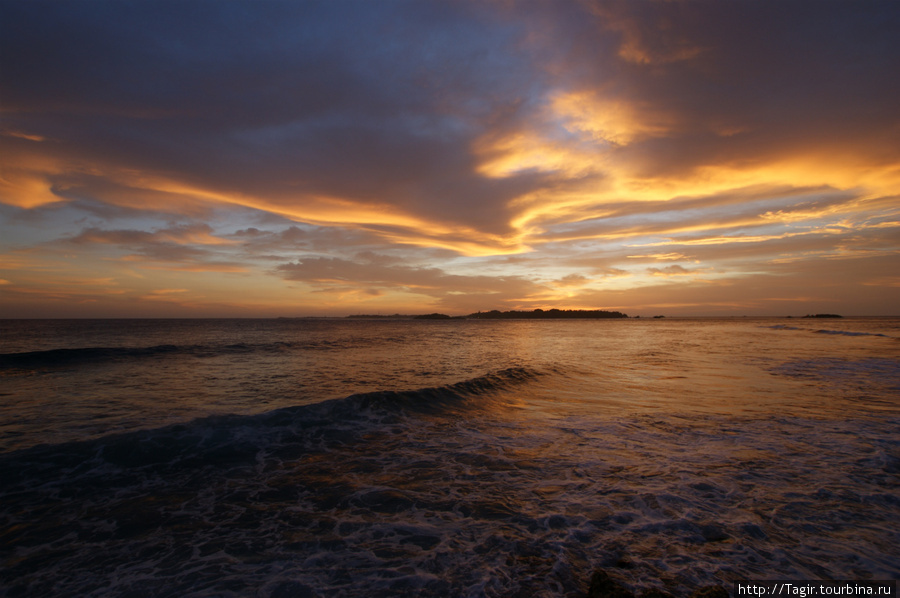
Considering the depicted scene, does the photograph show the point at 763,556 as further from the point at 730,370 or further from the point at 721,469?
the point at 730,370

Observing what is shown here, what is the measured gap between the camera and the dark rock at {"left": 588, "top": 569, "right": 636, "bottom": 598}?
155 inches

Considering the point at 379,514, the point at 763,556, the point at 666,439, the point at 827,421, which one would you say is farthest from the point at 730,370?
the point at 379,514

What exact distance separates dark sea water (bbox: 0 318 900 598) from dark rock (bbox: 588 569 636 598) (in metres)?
0.31

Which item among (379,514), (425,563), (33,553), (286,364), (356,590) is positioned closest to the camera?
(356,590)

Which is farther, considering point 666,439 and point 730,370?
point 730,370

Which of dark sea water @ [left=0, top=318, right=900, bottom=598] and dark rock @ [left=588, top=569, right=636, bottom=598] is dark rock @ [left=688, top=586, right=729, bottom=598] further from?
dark rock @ [left=588, top=569, right=636, bottom=598]

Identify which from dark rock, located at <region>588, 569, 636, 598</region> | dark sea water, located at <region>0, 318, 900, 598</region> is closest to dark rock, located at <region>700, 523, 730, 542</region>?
dark sea water, located at <region>0, 318, 900, 598</region>

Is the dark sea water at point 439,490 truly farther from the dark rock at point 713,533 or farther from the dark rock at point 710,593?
the dark rock at point 710,593

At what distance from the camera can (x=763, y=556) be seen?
475cm

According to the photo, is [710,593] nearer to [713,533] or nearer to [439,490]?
[713,533]

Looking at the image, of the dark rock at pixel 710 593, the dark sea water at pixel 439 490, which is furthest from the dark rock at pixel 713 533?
the dark rock at pixel 710 593

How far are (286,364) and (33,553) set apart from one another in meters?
19.8

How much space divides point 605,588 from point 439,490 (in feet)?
12.0

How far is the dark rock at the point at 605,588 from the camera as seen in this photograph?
393 centimetres
